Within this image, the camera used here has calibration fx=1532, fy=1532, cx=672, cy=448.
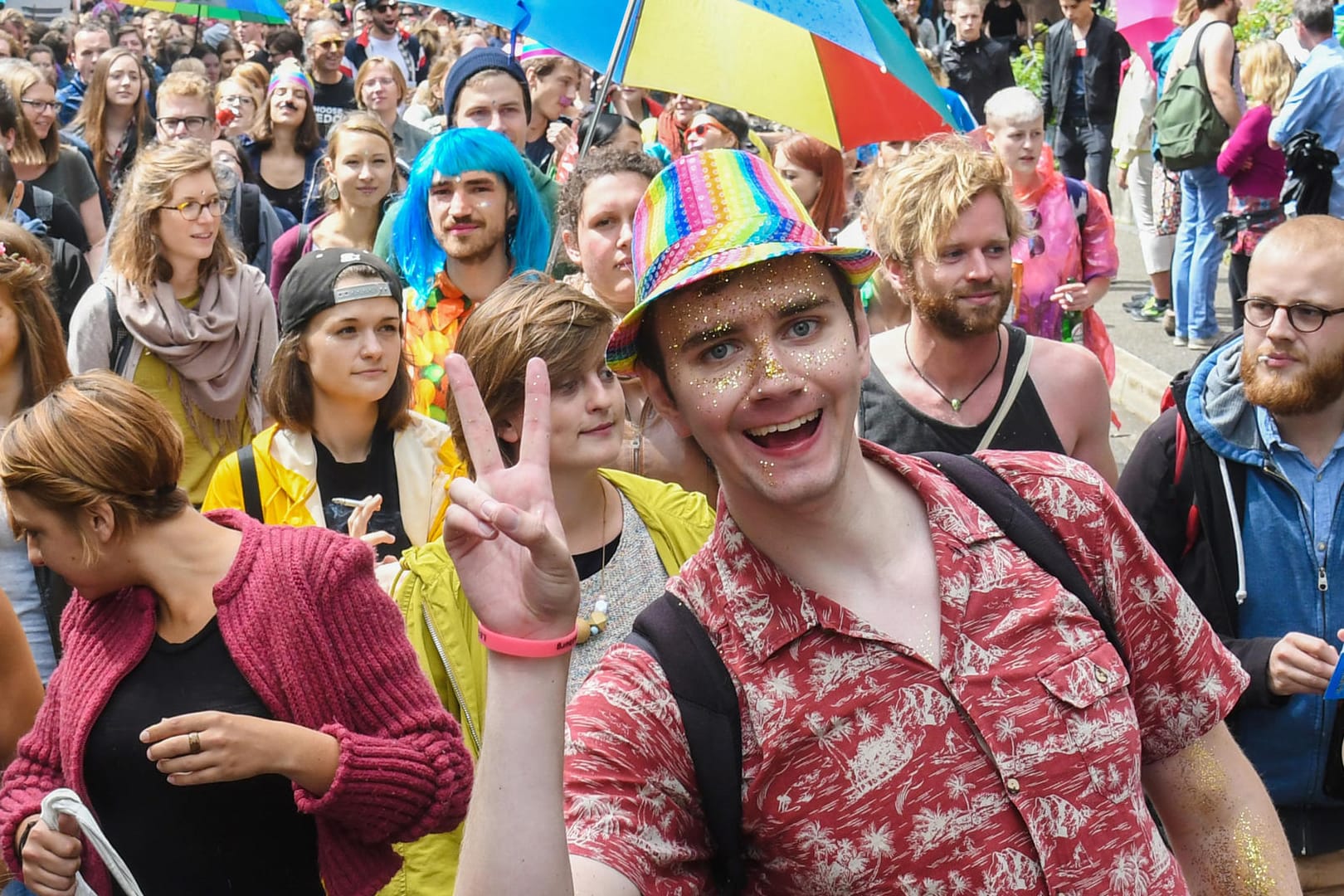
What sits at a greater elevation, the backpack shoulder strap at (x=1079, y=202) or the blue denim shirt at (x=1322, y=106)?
the blue denim shirt at (x=1322, y=106)

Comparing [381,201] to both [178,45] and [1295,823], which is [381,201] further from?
[178,45]

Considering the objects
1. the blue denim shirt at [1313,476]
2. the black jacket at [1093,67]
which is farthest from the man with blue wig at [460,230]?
the black jacket at [1093,67]

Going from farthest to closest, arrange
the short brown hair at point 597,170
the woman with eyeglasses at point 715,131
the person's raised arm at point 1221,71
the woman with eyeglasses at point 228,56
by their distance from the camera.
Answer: the woman with eyeglasses at point 228,56, the person's raised arm at point 1221,71, the woman with eyeglasses at point 715,131, the short brown hair at point 597,170

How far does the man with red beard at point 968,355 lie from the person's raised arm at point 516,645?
227 cm

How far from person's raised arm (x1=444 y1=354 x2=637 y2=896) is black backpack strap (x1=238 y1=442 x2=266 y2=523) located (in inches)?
90.6

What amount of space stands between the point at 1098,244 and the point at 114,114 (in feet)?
20.0

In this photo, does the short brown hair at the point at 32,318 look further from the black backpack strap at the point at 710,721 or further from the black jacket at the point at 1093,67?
the black jacket at the point at 1093,67

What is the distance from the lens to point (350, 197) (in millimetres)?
6883

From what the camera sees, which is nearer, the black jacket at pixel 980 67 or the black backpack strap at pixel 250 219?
the black backpack strap at pixel 250 219

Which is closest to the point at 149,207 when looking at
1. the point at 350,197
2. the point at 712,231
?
the point at 350,197

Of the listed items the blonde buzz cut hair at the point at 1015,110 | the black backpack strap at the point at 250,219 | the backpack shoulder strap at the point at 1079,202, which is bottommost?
the backpack shoulder strap at the point at 1079,202

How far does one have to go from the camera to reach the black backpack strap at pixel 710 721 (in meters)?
1.87

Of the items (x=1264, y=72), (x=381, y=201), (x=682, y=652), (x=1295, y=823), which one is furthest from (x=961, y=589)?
(x=1264, y=72)

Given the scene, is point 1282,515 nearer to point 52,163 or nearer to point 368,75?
point 52,163
